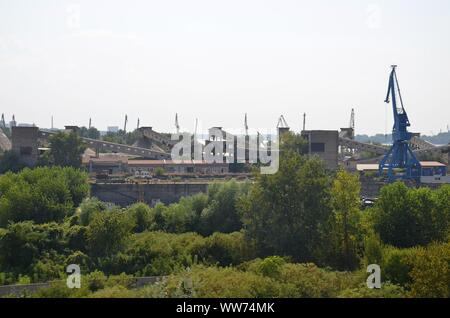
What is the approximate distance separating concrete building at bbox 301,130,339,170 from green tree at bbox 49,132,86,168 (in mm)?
12112

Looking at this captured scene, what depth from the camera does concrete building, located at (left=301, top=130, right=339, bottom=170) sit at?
101 feet

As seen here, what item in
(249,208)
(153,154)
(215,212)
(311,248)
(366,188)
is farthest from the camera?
(153,154)

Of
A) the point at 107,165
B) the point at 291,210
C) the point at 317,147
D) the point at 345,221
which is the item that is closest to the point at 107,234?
the point at 291,210

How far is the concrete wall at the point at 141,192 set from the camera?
25.3m

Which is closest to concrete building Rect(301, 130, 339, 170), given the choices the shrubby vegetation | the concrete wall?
the concrete wall

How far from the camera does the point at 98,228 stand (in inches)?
637

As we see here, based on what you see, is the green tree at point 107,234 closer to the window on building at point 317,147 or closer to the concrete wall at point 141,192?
the concrete wall at point 141,192

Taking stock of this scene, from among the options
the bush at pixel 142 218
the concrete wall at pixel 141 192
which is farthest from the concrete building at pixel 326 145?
the bush at pixel 142 218

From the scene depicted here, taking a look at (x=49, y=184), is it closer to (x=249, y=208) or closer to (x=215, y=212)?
(x=215, y=212)

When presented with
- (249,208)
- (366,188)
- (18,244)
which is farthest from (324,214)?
(366,188)

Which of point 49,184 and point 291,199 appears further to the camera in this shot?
point 49,184

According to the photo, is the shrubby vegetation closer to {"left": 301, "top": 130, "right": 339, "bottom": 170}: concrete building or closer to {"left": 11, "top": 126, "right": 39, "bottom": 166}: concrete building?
{"left": 301, "top": 130, "right": 339, "bottom": 170}: concrete building

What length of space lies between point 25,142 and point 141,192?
30.6ft
